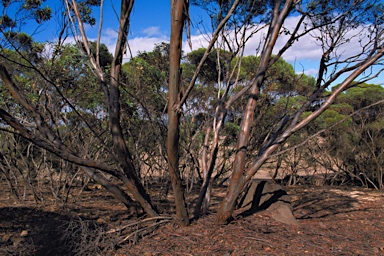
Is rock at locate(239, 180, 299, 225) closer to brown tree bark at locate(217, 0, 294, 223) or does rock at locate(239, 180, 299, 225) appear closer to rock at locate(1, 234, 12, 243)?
brown tree bark at locate(217, 0, 294, 223)

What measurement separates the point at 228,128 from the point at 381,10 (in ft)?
18.0

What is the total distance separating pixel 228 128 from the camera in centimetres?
1069

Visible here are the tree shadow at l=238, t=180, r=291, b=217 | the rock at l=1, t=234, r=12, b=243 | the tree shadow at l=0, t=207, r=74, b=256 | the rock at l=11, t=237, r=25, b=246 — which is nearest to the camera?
the tree shadow at l=0, t=207, r=74, b=256

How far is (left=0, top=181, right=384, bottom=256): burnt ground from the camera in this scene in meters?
4.05

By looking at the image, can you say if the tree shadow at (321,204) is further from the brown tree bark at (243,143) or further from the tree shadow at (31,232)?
the tree shadow at (31,232)

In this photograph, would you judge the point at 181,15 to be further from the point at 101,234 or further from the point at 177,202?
the point at 101,234

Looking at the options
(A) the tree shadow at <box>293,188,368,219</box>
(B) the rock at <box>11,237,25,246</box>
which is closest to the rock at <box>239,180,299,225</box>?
(A) the tree shadow at <box>293,188,368,219</box>

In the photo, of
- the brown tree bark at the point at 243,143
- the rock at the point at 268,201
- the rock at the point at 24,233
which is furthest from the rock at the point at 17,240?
the rock at the point at 268,201

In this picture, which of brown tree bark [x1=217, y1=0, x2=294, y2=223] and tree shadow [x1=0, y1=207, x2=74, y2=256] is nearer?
tree shadow [x1=0, y1=207, x2=74, y2=256]

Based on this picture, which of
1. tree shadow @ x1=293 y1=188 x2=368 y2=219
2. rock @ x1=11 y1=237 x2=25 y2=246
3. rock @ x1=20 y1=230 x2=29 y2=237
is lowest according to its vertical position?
tree shadow @ x1=293 y1=188 x2=368 y2=219

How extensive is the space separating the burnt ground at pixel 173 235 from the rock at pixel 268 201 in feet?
0.53

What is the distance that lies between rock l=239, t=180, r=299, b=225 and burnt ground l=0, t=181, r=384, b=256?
0.53ft

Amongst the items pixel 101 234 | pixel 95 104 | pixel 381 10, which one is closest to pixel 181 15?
pixel 101 234

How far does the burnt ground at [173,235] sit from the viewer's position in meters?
4.05
